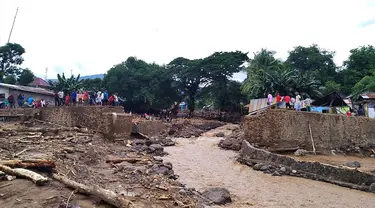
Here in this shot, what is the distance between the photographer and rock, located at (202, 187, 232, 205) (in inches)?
420

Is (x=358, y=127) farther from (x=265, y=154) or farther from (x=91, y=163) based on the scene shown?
(x=91, y=163)

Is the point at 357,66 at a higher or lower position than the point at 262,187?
higher

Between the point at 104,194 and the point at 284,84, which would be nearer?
the point at 104,194

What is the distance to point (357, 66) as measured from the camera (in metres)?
45.4

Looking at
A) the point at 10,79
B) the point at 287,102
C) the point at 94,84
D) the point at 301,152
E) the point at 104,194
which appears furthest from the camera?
the point at 94,84

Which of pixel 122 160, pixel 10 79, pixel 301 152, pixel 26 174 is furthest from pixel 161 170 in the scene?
pixel 10 79

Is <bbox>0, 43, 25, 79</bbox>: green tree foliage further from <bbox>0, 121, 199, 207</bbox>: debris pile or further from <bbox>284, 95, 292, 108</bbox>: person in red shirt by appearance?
<bbox>284, 95, 292, 108</bbox>: person in red shirt

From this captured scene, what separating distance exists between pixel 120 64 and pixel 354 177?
40.8 m

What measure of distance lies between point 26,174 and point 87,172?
342 cm

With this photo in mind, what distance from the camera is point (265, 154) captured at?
1753 cm

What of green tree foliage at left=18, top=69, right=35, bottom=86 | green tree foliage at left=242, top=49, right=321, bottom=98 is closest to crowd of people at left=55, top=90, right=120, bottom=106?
green tree foliage at left=242, top=49, right=321, bottom=98

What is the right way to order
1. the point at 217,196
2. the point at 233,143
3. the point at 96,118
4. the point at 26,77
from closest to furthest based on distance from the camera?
1. the point at 217,196
2. the point at 96,118
3. the point at 233,143
4. the point at 26,77

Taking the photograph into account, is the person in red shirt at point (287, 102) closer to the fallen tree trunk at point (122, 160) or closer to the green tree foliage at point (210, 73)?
the fallen tree trunk at point (122, 160)

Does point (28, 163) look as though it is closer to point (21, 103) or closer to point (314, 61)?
point (21, 103)
